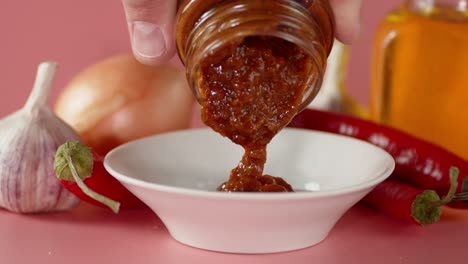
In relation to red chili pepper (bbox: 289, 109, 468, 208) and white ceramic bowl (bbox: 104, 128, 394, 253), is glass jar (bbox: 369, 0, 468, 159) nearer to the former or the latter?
red chili pepper (bbox: 289, 109, 468, 208)

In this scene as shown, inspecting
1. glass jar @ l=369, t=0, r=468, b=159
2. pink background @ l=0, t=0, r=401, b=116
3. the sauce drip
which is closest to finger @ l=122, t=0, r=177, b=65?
the sauce drip

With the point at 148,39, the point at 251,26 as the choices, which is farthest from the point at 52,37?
the point at 251,26

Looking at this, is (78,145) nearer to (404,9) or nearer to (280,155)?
(280,155)

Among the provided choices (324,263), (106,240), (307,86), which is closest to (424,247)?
(324,263)

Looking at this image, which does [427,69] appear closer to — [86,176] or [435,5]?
[435,5]

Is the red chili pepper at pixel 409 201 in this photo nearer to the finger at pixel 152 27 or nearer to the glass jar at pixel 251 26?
the glass jar at pixel 251 26

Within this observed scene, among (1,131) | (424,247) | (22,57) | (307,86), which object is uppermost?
(307,86)

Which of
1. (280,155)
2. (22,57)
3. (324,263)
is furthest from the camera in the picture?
(22,57)

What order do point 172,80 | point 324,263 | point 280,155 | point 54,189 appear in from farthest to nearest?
point 172,80, point 280,155, point 54,189, point 324,263

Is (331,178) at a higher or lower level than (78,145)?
lower
